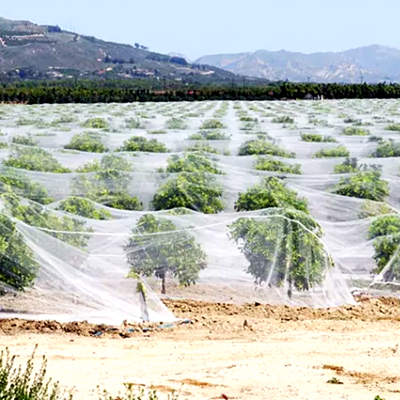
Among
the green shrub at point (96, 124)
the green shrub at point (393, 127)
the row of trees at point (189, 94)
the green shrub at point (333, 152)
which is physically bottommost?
the green shrub at point (333, 152)

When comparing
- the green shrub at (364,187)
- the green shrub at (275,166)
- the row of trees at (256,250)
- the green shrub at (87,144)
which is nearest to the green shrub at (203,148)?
the green shrub at (87,144)

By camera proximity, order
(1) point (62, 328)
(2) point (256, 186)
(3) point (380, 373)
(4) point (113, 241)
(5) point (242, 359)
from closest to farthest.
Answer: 1. (3) point (380, 373)
2. (5) point (242, 359)
3. (1) point (62, 328)
4. (4) point (113, 241)
5. (2) point (256, 186)

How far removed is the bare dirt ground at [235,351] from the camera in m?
6.53

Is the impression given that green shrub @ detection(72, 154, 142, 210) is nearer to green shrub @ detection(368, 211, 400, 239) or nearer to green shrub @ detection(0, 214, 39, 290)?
green shrub @ detection(0, 214, 39, 290)

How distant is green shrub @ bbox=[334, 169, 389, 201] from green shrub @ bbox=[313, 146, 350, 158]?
4.86 meters

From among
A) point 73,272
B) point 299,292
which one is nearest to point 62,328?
point 73,272

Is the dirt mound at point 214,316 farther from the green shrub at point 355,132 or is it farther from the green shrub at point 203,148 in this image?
the green shrub at point 355,132

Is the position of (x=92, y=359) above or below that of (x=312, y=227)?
below

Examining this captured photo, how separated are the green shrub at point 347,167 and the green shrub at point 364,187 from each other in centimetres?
199

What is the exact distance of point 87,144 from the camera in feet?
71.1

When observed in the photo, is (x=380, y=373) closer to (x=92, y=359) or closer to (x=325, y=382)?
(x=325, y=382)

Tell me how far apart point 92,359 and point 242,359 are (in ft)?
5.46

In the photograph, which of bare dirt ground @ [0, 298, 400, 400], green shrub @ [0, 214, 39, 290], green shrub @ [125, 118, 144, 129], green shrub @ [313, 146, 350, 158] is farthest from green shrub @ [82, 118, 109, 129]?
bare dirt ground @ [0, 298, 400, 400]

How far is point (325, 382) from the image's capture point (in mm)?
6688
